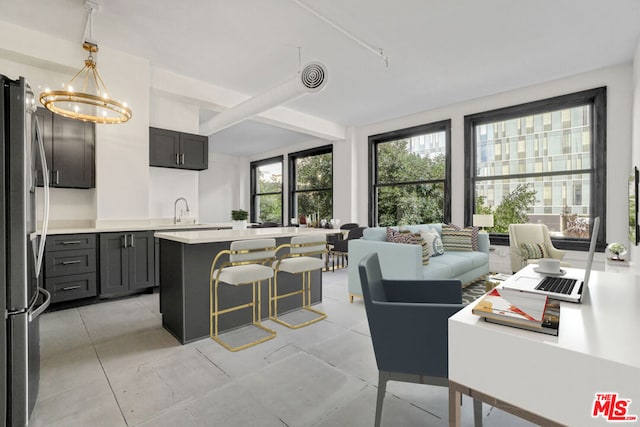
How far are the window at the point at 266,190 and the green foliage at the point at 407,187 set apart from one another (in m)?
3.48

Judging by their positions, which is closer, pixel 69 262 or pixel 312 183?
pixel 69 262

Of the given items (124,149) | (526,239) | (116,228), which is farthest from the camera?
(526,239)

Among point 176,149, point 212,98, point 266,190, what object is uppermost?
point 212,98

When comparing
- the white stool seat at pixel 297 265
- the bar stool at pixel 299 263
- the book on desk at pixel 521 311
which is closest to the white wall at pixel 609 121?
the bar stool at pixel 299 263

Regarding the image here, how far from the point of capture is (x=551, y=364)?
0.76m

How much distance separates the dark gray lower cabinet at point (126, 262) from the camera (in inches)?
146

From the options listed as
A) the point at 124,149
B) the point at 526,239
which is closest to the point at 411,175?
the point at 526,239

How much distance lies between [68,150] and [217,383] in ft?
11.6

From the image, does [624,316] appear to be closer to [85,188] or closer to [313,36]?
[313,36]

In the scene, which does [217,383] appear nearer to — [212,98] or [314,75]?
[314,75]

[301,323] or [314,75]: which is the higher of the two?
[314,75]

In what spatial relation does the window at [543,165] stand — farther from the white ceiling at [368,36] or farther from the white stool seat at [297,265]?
the white stool seat at [297,265]

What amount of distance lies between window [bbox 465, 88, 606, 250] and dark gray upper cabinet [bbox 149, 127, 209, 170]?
15.1 feet

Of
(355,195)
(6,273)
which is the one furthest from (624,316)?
(355,195)
